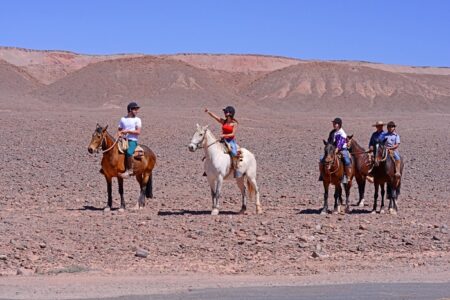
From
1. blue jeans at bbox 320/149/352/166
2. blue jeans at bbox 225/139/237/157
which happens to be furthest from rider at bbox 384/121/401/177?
blue jeans at bbox 225/139/237/157

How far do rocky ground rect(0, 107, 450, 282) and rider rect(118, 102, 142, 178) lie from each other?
3.10 ft

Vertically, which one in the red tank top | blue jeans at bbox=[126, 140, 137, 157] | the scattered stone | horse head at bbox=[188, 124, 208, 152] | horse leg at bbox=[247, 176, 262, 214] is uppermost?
the red tank top

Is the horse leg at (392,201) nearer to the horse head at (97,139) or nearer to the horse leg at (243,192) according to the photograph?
the horse leg at (243,192)

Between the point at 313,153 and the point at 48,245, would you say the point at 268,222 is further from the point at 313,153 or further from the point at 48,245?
the point at 313,153

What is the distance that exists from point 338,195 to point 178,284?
7754 mm

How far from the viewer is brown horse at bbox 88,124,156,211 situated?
18.7 metres

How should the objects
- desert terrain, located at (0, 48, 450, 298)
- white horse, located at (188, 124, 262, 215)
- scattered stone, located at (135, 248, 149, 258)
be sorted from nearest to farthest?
1. desert terrain, located at (0, 48, 450, 298)
2. scattered stone, located at (135, 248, 149, 258)
3. white horse, located at (188, 124, 262, 215)

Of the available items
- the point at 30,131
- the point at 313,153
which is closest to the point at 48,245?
the point at 313,153

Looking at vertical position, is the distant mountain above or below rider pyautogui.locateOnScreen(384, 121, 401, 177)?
above

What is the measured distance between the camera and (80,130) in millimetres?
39406

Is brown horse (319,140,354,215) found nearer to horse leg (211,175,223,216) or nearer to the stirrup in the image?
horse leg (211,175,223,216)

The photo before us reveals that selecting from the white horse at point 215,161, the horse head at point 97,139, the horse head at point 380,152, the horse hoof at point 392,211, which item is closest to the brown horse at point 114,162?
the horse head at point 97,139

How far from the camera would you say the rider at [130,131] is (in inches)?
753

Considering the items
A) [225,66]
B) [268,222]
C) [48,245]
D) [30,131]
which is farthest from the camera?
[225,66]
